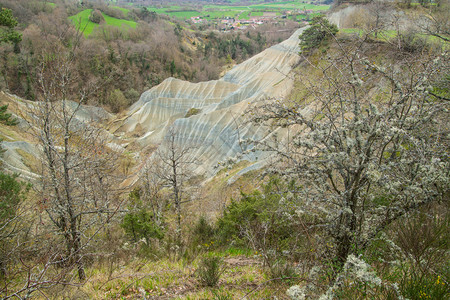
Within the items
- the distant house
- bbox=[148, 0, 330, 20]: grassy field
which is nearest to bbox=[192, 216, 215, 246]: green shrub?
bbox=[148, 0, 330, 20]: grassy field

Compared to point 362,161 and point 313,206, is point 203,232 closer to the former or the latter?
point 313,206

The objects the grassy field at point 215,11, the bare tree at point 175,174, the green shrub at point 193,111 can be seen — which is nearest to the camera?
the bare tree at point 175,174

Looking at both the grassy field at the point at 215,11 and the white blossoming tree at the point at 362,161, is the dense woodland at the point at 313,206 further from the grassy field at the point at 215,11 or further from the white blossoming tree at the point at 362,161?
the grassy field at the point at 215,11

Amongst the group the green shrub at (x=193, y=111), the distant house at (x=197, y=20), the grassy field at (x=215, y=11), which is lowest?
the green shrub at (x=193, y=111)

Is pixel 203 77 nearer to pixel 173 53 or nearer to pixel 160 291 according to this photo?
pixel 173 53

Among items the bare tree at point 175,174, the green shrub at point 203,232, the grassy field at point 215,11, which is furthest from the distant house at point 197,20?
the green shrub at point 203,232

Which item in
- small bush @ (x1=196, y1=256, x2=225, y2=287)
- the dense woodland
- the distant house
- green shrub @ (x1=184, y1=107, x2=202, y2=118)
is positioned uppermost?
the distant house

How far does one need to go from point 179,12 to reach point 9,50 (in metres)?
106

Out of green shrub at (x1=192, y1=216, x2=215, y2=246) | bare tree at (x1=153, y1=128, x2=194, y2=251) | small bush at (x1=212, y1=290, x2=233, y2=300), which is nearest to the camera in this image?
small bush at (x1=212, y1=290, x2=233, y2=300)

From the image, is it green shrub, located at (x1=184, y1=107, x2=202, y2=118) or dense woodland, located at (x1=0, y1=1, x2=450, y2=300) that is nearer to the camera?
dense woodland, located at (x1=0, y1=1, x2=450, y2=300)

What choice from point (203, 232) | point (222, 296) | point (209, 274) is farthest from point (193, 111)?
point (222, 296)

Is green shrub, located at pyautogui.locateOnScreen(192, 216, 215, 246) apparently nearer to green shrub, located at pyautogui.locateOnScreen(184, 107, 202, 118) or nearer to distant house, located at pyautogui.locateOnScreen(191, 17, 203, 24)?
green shrub, located at pyautogui.locateOnScreen(184, 107, 202, 118)

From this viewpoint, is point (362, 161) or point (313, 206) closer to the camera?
point (362, 161)

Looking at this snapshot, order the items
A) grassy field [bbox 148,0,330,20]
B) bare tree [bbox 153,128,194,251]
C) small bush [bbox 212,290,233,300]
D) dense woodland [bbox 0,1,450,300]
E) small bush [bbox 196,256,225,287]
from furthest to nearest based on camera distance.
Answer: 1. grassy field [bbox 148,0,330,20]
2. bare tree [bbox 153,128,194,251]
3. small bush [bbox 196,256,225,287]
4. small bush [bbox 212,290,233,300]
5. dense woodland [bbox 0,1,450,300]
